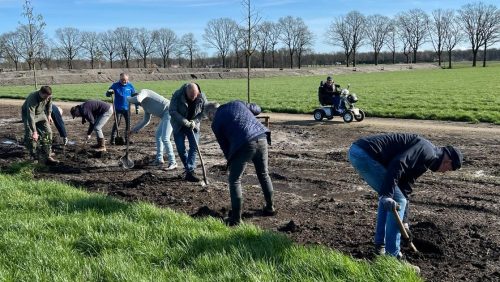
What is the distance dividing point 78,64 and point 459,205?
357 ft

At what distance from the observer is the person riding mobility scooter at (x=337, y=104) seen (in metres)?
16.2

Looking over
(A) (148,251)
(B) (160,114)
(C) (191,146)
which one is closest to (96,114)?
(B) (160,114)

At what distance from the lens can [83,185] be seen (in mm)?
8648

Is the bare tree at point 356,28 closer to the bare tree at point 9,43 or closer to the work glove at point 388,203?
the bare tree at point 9,43

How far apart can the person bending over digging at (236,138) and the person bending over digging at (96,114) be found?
633 cm

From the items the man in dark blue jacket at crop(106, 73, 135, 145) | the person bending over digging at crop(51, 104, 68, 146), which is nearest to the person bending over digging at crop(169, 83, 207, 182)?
the man in dark blue jacket at crop(106, 73, 135, 145)

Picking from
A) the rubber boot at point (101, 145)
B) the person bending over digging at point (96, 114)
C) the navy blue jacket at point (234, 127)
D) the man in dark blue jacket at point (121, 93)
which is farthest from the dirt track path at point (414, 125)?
the navy blue jacket at point (234, 127)

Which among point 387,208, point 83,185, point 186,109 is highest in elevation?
point 186,109

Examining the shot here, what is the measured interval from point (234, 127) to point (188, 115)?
2.81 meters

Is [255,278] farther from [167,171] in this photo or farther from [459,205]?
[167,171]

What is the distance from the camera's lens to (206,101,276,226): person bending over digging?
6.14 metres

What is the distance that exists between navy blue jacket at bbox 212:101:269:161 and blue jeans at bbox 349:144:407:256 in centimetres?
150

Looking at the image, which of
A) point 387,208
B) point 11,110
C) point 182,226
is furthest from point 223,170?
point 11,110

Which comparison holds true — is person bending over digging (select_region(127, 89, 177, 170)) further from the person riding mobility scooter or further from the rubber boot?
the person riding mobility scooter
